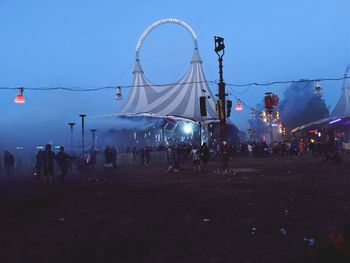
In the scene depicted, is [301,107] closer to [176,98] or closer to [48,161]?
[176,98]

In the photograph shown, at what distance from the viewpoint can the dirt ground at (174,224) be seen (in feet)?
20.8

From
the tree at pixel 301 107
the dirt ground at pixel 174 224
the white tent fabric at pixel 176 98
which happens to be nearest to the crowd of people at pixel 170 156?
the dirt ground at pixel 174 224

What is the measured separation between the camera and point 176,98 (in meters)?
49.6

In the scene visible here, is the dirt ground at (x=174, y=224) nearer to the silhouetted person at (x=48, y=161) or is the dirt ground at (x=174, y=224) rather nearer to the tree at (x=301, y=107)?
the silhouetted person at (x=48, y=161)

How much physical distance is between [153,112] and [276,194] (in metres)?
36.6

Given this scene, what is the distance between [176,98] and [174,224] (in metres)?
41.6

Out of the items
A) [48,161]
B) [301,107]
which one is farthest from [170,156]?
[301,107]

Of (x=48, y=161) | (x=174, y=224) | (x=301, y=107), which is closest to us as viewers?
(x=174, y=224)

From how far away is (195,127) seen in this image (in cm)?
4716

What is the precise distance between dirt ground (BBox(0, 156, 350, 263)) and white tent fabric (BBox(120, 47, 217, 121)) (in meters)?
34.3

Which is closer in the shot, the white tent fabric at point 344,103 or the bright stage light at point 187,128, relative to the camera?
the bright stage light at point 187,128

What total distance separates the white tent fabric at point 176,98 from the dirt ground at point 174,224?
34.3 m

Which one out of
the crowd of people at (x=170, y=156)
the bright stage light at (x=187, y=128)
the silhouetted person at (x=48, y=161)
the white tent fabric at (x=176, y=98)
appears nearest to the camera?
the silhouetted person at (x=48, y=161)

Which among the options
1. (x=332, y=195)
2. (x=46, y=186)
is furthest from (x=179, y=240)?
(x=46, y=186)
